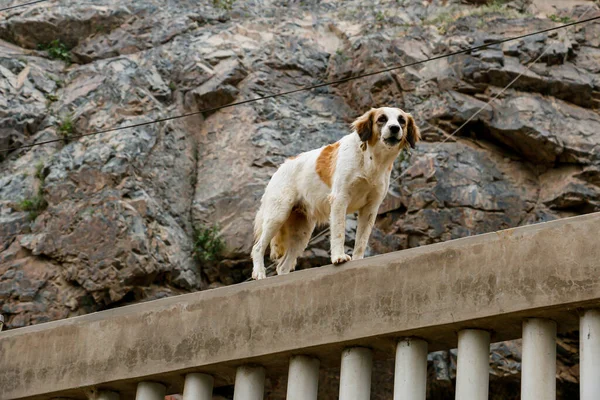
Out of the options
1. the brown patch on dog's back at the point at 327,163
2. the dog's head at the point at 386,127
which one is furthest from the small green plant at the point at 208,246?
the dog's head at the point at 386,127

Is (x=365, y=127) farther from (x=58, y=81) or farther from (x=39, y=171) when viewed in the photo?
(x=58, y=81)

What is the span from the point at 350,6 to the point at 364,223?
13768 millimetres

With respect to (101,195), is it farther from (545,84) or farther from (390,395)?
(545,84)

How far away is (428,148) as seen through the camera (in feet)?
69.8

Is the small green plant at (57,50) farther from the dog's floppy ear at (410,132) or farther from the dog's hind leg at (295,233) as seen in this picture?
the dog's floppy ear at (410,132)

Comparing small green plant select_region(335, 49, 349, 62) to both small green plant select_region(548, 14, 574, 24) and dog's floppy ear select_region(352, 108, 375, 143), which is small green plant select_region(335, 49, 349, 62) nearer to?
small green plant select_region(548, 14, 574, 24)

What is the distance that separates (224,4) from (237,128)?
15.0 ft

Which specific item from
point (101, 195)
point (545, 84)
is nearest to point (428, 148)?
point (545, 84)

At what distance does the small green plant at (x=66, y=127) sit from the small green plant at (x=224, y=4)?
4.92m

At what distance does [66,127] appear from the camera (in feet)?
74.4

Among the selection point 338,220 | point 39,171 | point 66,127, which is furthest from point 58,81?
point 338,220

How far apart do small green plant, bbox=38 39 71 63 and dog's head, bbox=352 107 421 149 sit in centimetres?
1440

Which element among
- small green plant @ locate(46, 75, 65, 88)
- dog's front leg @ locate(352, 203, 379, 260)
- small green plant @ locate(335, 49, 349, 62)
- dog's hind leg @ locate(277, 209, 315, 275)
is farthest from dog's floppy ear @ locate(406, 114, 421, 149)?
small green plant @ locate(46, 75, 65, 88)

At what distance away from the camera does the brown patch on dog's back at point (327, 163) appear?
12.7 metres
